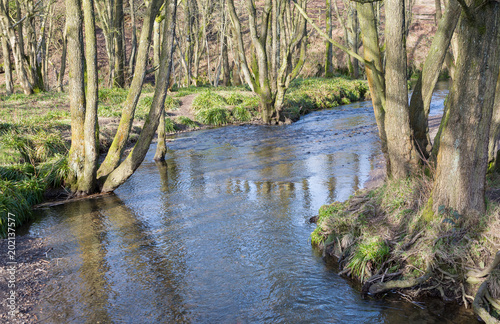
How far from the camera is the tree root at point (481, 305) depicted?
4.16 meters

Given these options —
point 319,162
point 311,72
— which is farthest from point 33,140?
point 311,72

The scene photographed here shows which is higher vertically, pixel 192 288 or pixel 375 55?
pixel 375 55

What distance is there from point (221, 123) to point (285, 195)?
1036 cm

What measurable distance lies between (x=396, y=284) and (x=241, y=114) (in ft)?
49.1

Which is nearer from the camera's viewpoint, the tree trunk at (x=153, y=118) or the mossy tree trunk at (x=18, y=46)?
the tree trunk at (x=153, y=118)

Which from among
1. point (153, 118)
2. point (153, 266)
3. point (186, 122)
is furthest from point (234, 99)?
point (153, 266)

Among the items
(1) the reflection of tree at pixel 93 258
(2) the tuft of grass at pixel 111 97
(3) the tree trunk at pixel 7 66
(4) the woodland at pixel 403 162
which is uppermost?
(3) the tree trunk at pixel 7 66

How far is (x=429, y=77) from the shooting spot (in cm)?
646

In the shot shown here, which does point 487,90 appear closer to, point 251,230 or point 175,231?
point 251,230

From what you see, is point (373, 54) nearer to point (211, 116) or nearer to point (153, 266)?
point (153, 266)

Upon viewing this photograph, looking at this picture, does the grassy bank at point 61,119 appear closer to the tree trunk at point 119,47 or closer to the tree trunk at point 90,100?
the tree trunk at point 90,100

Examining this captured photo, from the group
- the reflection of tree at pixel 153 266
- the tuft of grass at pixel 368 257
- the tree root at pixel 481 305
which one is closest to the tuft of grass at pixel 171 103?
the reflection of tree at pixel 153 266

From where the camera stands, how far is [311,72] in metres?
38.0

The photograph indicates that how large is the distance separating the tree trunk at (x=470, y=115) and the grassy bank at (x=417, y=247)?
0.83 feet
